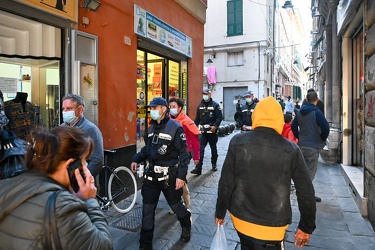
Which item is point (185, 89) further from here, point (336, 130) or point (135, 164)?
point (135, 164)

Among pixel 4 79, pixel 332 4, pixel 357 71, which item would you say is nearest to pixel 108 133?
pixel 4 79

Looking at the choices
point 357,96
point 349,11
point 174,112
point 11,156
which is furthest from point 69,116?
point 357,96

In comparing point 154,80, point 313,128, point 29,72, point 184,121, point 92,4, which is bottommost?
point 313,128

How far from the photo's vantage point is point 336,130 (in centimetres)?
845

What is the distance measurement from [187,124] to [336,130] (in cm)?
543

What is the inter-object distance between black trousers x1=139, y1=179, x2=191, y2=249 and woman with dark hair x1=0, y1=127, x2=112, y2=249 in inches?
82.9

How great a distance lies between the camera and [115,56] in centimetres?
530

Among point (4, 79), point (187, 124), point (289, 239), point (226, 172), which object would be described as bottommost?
point (289, 239)

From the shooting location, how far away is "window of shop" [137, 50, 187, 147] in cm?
651

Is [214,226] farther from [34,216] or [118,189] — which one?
[34,216]

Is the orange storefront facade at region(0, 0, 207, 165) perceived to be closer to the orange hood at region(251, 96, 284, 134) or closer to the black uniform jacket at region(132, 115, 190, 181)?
the black uniform jacket at region(132, 115, 190, 181)

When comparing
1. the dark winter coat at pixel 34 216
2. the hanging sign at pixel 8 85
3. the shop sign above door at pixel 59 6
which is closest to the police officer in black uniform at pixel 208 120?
the shop sign above door at pixel 59 6

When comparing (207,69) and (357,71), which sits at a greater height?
(207,69)

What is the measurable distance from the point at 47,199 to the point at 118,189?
3978 millimetres
